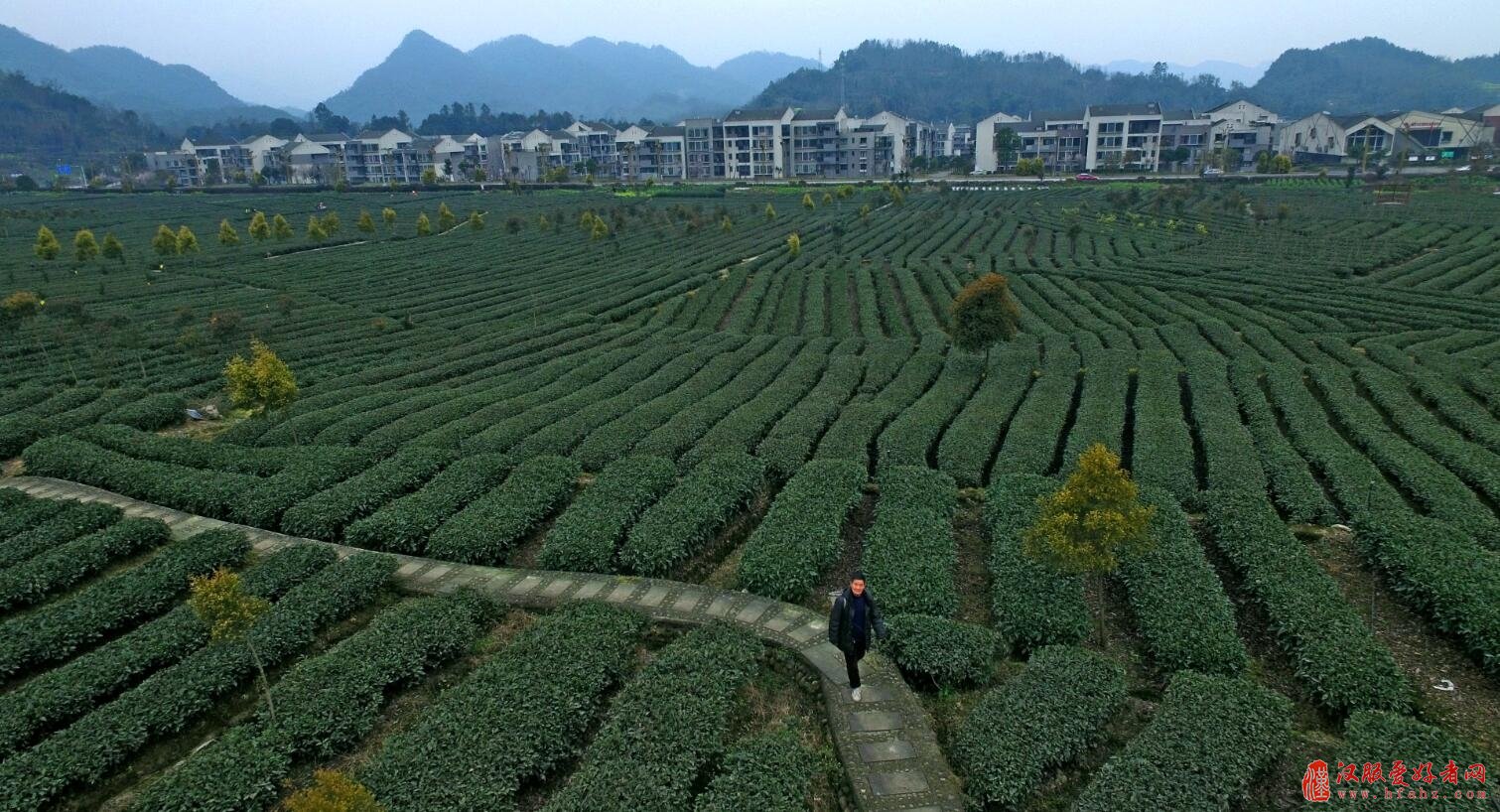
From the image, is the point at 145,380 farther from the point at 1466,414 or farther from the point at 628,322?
the point at 1466,414

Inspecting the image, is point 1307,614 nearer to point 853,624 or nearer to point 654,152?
point 853,624

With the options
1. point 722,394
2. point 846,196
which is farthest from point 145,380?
point 846,196

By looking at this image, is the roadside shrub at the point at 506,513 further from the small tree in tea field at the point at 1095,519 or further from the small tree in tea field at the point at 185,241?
the small tree in tea field at the point at 185,241

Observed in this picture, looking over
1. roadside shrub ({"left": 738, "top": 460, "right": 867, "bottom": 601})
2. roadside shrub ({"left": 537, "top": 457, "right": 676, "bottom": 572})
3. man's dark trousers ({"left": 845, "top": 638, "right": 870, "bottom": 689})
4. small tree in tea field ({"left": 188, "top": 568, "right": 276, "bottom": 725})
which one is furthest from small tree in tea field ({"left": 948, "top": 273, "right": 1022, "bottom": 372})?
small tree in tea field ({"left": 188, "top": 568, "right": 276, "bottom": 725})

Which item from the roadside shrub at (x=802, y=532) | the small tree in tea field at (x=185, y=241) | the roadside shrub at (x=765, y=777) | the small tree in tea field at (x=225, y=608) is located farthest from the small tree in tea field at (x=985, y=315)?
the small tree in tea field at (x=185, y=241)

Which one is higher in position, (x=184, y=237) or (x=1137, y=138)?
(x=1137, y=138)

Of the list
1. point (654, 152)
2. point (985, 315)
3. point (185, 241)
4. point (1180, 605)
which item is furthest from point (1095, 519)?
point (654, 152)
